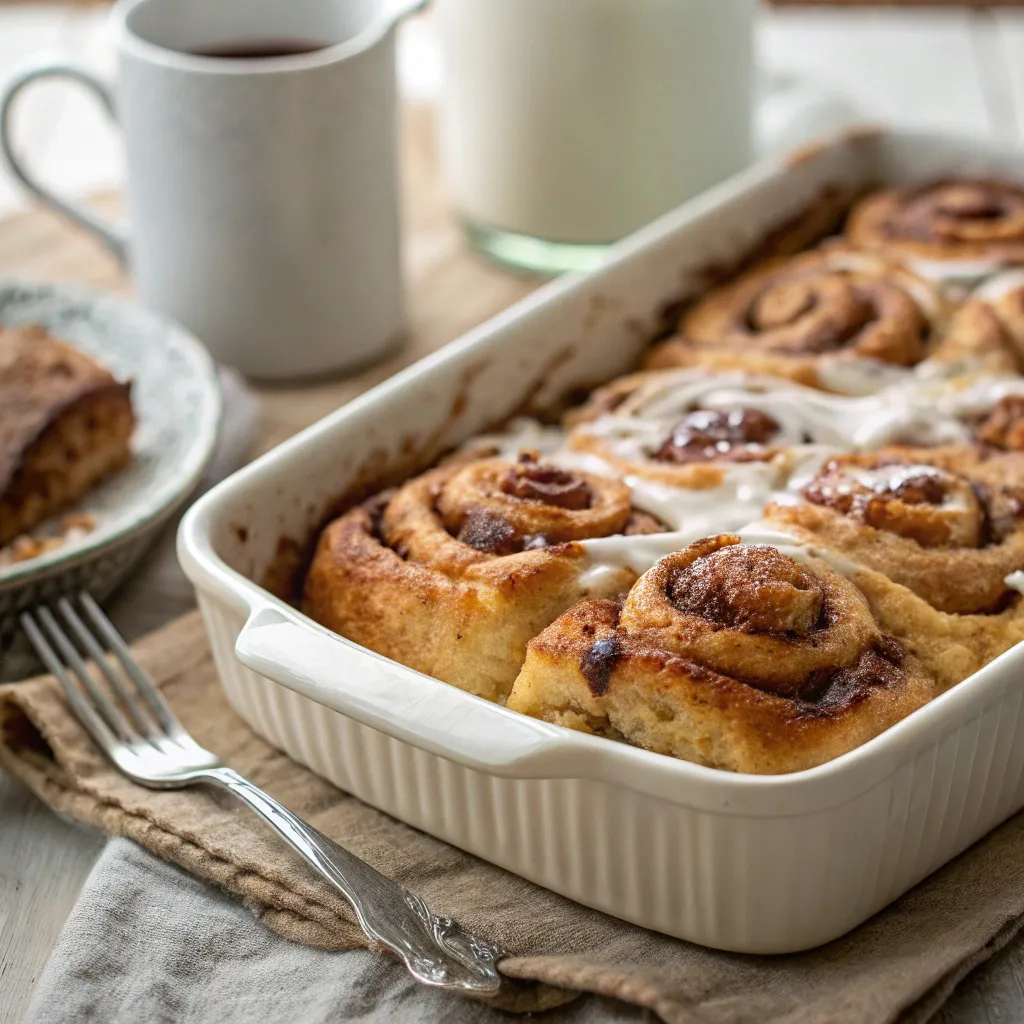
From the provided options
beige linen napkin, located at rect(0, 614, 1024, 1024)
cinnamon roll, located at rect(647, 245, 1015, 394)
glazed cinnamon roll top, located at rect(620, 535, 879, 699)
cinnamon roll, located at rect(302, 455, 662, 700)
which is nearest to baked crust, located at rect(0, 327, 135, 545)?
beige linen napkin, located at rect(0, 614, 1024, 1024)

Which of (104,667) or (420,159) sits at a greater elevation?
(420,159)

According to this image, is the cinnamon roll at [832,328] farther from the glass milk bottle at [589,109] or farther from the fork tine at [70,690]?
the fork tine at [70,690]

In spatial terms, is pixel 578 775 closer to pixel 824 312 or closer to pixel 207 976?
pixel 207 976

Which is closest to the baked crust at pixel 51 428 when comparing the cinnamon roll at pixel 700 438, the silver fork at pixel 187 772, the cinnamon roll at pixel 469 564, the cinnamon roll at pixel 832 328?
the silver fork at pixel 187 772

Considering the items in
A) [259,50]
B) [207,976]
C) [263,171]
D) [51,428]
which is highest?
[259,50]

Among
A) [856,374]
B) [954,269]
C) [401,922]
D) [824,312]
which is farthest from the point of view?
[954,269]

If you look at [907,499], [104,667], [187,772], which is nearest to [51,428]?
[104,667]

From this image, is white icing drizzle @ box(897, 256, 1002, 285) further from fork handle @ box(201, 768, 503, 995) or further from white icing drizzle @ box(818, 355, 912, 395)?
fork handle @ box(201, 768, 503, 995)
